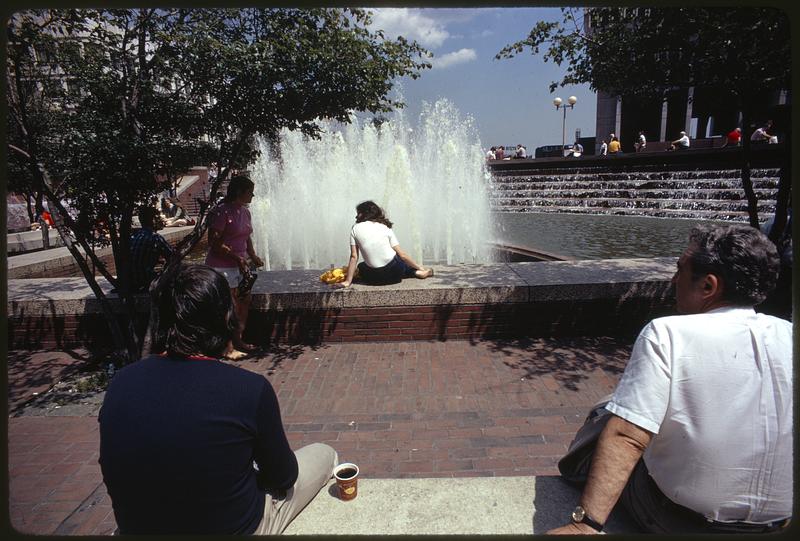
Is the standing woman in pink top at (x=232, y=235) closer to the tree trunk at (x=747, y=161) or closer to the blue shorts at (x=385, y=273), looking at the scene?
the blue shorts at (x=385, y=273)

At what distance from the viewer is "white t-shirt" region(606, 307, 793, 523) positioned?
1.60m

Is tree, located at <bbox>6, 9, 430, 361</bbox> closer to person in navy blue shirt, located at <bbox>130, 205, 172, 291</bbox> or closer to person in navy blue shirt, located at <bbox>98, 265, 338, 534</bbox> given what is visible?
person in navy blue shirt, located at <bbox>130, 205, 172, 291</bbox>

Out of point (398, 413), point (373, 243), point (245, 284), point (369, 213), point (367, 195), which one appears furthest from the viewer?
point (367, 195)

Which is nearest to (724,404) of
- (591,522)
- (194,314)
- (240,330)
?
(591,522)

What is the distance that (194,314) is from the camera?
6.13 ft

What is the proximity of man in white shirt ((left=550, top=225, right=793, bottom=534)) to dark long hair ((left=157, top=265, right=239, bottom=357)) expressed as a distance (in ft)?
4.88

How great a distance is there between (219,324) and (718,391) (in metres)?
1.81

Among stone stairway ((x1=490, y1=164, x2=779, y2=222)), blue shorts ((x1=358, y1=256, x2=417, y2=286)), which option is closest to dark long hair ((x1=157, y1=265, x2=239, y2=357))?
blue shorts ((x1=358, y1=256, x2=417, y2=286))

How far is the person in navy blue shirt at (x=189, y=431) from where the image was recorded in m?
1.62

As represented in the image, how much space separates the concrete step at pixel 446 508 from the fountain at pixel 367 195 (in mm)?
6528

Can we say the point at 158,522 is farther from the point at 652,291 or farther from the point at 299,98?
the point at 652,291

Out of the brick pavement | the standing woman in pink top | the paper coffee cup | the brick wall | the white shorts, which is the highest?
the standing woman in pink top

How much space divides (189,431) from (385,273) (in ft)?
13.0

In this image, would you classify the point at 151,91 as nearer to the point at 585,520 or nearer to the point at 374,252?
the point at 374,252
